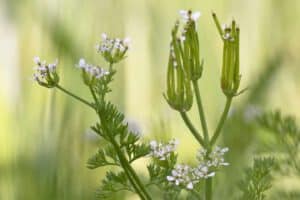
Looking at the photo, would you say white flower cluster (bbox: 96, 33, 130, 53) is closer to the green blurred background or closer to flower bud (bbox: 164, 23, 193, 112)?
flower bud (bbox: 164, 23, 193, 112)

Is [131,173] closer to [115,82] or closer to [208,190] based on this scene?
[208,190]

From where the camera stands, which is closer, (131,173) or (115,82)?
(131,173)

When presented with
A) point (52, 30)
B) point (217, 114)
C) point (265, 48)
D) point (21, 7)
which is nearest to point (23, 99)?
point (52, 30)

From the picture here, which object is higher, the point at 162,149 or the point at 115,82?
the point at 115,82

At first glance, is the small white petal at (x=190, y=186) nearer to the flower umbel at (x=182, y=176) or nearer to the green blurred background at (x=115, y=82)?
the flower umbel at (x=182, y=176)

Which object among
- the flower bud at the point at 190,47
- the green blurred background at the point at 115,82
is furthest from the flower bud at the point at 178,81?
the green blurred background at the point at 115,82

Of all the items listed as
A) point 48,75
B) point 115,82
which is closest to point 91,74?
point 48,75

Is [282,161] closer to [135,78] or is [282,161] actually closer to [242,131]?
[242,131]
